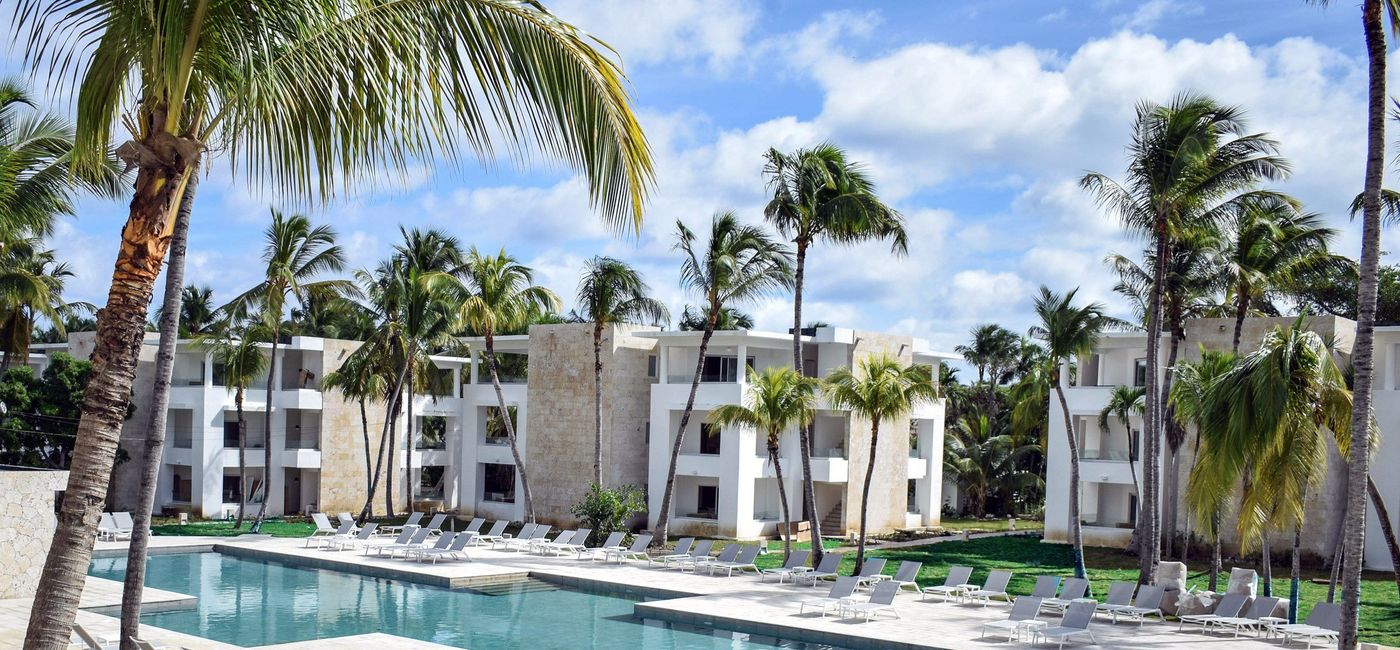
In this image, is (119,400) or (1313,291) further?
(1313,291)

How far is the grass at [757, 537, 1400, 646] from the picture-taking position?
2241 cm

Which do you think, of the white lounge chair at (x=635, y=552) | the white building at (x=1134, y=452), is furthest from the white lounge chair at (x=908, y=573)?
the white building at (x=1134, y=452)

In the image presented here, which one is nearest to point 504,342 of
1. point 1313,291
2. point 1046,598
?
point 1046,598

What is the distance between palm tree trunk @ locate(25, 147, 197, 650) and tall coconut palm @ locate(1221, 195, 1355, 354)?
27388mm

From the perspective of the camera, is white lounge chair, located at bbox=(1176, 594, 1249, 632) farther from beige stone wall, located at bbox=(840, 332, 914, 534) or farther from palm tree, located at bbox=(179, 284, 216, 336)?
palm tree, located at bbox=(179, 284, 216, 336)

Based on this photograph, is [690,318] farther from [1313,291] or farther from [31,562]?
[31,562]

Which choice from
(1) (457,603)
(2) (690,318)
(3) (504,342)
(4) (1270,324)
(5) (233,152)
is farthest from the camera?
(2) (690,318)

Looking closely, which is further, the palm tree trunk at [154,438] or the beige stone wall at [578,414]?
the beige stone wall at [578,414]

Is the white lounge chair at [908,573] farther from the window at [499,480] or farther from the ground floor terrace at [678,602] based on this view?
the window at [499,480]

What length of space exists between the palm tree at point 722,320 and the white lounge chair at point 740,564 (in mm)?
25014

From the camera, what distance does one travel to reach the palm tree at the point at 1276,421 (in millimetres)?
15031

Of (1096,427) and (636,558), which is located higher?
(1096,427)

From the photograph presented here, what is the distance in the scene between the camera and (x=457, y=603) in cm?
2212

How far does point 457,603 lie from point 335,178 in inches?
673
